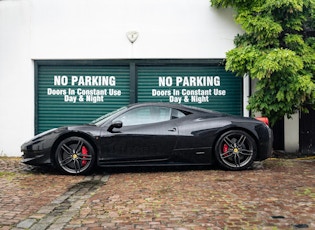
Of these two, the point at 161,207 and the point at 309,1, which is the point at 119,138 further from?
the point at 309,1

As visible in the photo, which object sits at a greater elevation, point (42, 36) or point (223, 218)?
point (42, 36)

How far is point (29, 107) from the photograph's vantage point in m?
10.4

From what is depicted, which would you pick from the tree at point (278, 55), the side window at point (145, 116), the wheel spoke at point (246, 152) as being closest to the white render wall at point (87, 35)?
the tree at point (278, 55)

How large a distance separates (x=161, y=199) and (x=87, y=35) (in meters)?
6.28

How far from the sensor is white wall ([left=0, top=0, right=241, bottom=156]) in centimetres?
1030

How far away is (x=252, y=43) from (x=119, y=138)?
4.06 metres

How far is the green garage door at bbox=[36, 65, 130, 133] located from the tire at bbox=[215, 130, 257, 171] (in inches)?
147

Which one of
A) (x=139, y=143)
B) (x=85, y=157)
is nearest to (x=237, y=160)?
(x=139, y=143)

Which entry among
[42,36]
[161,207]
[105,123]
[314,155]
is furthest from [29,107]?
[314,155]

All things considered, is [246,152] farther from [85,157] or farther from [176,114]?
[85,157]

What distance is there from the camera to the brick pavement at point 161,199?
4219mm

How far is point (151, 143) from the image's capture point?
7.33 meters

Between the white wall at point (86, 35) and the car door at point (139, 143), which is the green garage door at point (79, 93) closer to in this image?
the white wall at point (86, 35)

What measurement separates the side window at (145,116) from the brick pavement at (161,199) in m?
0.97
